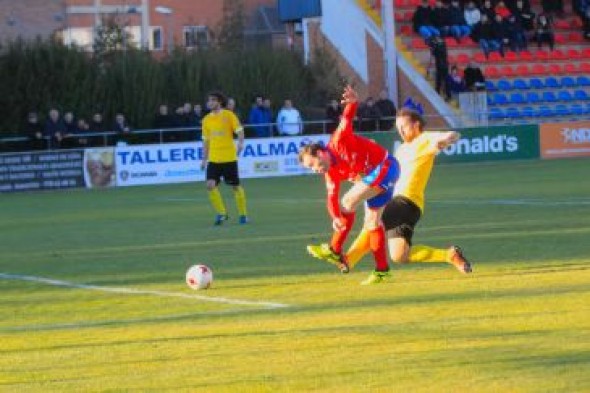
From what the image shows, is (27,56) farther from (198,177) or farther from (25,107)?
(198,177)

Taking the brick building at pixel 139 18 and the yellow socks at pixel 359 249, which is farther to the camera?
the brick building at pixel 139 18

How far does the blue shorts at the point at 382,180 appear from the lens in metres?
14.0

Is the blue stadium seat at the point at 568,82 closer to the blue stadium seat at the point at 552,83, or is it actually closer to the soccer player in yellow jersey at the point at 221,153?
the blue stadium seat at the point at 552,83

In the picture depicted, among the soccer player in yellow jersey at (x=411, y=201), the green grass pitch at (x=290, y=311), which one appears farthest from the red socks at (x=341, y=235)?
the soccer player in yellow jersey at (x=411, y=201)

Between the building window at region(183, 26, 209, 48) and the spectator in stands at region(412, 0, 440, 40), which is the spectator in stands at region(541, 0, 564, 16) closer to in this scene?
the spectator in stands at region(412, 0, 440, 40)

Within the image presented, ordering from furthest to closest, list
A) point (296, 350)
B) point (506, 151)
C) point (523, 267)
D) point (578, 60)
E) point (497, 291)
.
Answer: point (578, 60)
point (506, 151)
point (523, 267)
point (497, 291)
point (296, 350)

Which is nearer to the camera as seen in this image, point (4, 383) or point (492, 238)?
point (4, 383)

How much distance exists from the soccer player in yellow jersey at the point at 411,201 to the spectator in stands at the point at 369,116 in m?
27.5

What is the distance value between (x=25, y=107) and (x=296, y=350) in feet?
109

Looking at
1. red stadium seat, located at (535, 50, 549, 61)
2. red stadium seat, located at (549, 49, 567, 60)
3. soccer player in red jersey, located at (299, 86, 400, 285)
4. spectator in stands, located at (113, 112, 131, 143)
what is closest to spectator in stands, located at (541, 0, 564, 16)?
red stadium seat, located at (549, 49, 567, 60)

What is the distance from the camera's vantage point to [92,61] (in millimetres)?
43969

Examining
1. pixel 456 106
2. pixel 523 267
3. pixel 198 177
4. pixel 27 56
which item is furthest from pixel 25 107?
pixel 523 267

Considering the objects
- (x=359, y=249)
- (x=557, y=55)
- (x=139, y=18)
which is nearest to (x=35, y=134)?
(x=557, y=55)

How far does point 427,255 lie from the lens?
13.8 meters
